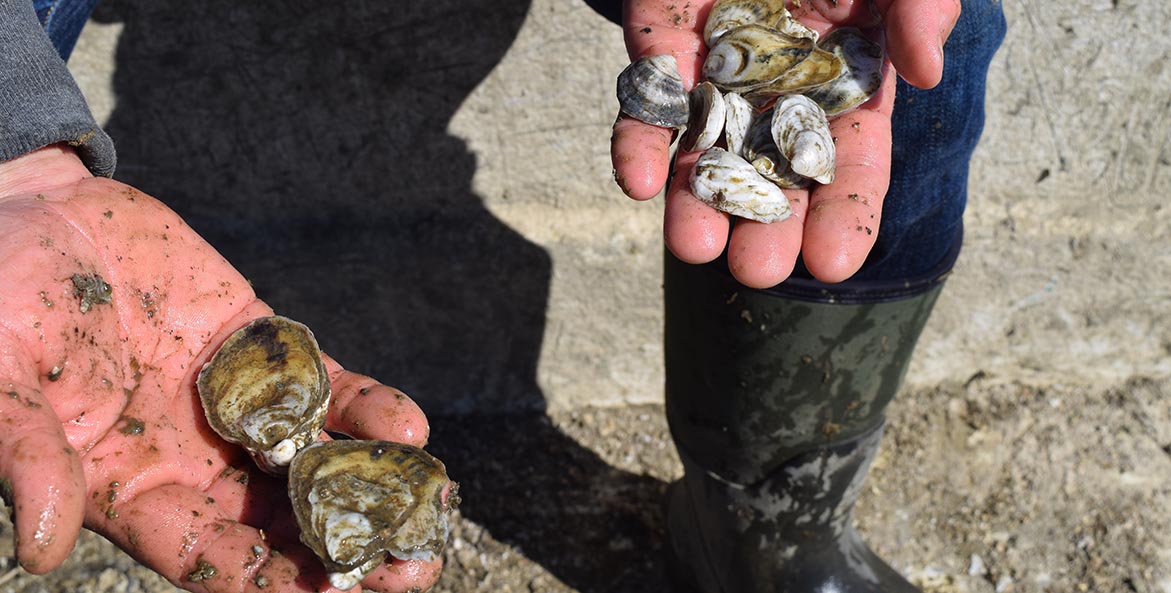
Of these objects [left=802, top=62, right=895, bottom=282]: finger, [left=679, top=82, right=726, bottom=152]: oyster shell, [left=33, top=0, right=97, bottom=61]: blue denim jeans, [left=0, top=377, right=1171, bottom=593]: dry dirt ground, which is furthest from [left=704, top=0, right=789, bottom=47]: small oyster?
[left=0, top=377, right=1171, bottom=593]: dry dirt ground

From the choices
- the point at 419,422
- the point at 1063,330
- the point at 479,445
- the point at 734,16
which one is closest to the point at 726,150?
the point at 734,16

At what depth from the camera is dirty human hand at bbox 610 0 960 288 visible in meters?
1.43

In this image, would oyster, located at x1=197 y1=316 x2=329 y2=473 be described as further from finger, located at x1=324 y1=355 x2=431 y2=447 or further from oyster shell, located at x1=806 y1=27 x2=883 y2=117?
oyster shell, located at x1=806 y1=27 x2=883 y2=117

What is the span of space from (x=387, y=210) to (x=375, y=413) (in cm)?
106

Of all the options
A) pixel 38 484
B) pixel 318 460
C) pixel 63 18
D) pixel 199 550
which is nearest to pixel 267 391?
pixel 318 460

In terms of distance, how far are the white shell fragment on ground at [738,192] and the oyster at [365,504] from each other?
61cm

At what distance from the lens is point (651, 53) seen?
1.69 meters

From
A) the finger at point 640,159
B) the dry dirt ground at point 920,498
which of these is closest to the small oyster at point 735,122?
the finger at point 640,159

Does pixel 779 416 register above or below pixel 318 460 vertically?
below

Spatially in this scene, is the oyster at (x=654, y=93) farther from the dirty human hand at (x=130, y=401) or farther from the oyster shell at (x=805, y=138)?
the dirty human hand at (x=130, y=401)

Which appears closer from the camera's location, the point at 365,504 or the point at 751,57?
the point at 365,504

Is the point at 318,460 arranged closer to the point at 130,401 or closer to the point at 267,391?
the point at 267,391

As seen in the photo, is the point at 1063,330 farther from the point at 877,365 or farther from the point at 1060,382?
the point at 877,365

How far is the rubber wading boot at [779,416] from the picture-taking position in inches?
68.1
